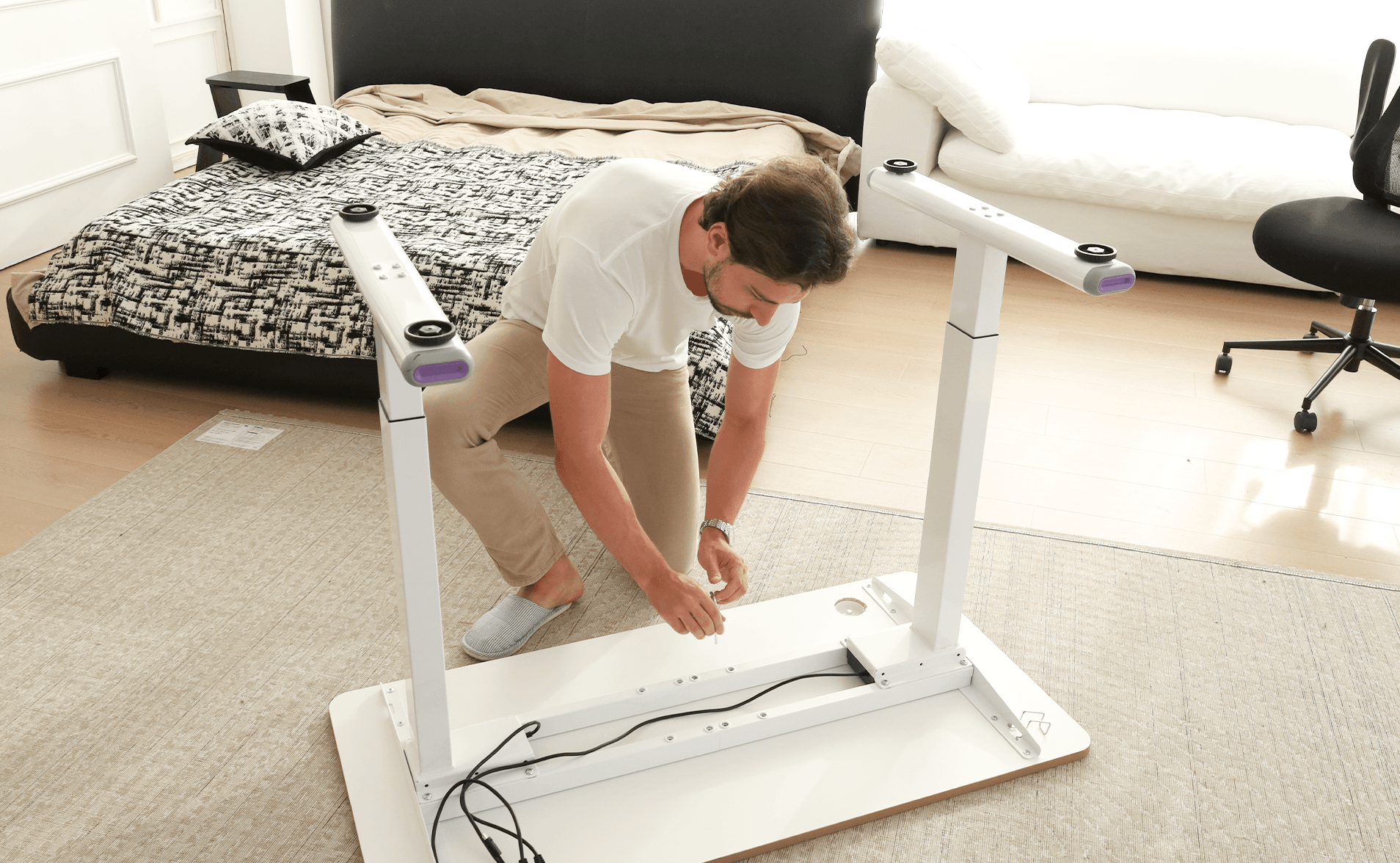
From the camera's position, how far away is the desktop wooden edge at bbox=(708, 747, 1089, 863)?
4.57 feet

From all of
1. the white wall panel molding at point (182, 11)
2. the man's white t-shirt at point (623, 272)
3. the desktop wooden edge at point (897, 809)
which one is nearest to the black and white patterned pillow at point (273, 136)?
the white wall panel molding at point (182, 11)

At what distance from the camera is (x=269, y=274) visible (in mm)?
2430

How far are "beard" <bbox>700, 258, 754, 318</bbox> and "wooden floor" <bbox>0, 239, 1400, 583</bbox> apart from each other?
0.90 meters

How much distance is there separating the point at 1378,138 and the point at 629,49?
8.27ft

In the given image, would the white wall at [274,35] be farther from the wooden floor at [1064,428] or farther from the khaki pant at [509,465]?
the khaki pant at [509,465]

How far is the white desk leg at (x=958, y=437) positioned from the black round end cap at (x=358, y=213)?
744 millimetres

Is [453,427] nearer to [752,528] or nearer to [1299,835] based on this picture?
[752,528]

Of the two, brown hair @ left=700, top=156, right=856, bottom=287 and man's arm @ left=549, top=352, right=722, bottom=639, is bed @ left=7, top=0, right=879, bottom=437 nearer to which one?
man's arm @ left=549, top=352, right=722, bottom=639

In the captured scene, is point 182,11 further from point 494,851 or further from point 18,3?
point 494,851

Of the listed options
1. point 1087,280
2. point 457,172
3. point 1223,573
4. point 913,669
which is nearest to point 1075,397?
point 1223,573

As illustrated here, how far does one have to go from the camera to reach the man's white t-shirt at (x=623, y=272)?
1.39m

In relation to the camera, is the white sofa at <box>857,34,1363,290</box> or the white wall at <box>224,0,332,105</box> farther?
the white wall at <box>224,0,332,105</box>

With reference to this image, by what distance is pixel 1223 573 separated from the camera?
1.98 m

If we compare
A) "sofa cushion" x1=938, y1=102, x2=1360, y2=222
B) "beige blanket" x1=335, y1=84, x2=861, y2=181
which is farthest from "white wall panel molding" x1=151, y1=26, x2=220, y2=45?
"sofa cushion" x1=938, y1=102, x2=1360, y2=222
